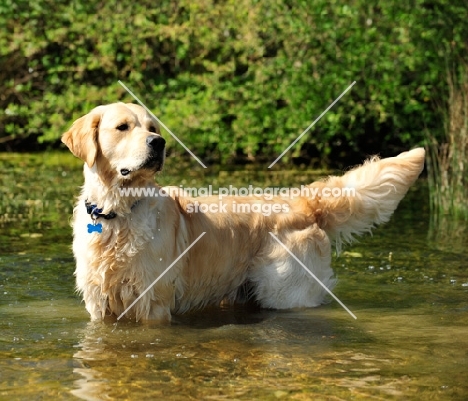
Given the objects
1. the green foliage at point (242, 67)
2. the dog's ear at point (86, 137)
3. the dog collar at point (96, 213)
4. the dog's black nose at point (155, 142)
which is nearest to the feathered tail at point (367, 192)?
the dog's black nose at point (155, 142)

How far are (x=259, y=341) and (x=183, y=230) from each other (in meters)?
1.02

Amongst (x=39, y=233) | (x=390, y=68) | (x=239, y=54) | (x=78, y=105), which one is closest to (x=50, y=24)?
(x=78, y=105)

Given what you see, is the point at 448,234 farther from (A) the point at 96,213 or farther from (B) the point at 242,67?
(B) the point at 242,67

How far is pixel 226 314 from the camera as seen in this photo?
6145mm

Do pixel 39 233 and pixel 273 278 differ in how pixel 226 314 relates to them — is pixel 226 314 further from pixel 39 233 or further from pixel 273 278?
pixel 39 233

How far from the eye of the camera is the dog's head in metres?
5.32

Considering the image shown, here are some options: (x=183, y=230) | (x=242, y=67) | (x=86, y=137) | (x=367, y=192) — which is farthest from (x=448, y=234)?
(x=242, y=67)

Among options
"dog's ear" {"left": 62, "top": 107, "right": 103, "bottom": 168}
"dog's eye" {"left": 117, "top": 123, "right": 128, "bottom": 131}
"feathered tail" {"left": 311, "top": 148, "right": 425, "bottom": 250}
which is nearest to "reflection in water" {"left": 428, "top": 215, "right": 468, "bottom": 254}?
"feathered tail" {"left": 311, "top": 148, "right": 425, "bottom": 250}

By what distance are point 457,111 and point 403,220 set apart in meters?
1.43

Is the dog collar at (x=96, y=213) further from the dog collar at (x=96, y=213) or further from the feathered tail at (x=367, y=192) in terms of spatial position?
the feathered tail at (x=367, y=192)

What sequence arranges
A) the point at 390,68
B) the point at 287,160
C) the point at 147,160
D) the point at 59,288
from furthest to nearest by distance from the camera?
the point at 287,160, the point at 390,68, the point at 59,288, the point at 147,160

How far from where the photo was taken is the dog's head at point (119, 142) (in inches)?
210

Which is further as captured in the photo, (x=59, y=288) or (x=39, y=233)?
(x=39, y=233)

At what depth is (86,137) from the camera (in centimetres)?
546
